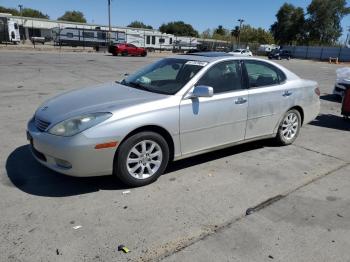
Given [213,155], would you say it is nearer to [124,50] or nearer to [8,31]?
[124,50]

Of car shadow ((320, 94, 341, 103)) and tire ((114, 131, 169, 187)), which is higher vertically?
tire ((114, 131, 169, 187))

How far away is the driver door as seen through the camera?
14.9 ft

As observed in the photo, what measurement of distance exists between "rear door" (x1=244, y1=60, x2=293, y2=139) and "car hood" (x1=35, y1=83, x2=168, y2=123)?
1531 mm

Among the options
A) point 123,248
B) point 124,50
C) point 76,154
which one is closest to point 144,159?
point 76,154

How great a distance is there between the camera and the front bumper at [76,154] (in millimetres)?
3805

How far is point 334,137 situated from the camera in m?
7.00

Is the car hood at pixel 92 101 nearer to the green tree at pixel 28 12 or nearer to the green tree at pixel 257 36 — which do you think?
the green tree at pixel 257 36

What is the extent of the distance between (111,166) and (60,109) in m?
0.95

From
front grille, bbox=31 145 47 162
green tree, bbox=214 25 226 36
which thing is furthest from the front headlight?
green tree, bbox=214 25 226 36

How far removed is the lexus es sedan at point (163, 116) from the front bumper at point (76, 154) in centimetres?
1

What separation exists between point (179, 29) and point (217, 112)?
115 meters

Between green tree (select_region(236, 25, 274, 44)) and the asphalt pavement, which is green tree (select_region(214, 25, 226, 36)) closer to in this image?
green tree (select_region(236, 25, 274, 44))

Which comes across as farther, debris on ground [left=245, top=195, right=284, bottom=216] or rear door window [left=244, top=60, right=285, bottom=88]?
rear door window [left=244, top=60, right=285, bottom=88]

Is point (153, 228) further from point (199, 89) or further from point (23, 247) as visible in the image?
point (199, 89)
